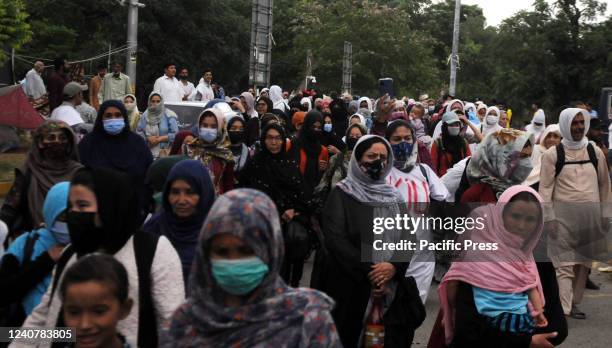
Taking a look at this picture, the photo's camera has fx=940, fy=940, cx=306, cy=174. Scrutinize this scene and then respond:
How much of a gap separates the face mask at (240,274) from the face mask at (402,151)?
3989mm

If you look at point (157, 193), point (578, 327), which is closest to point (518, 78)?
point (578, 327)

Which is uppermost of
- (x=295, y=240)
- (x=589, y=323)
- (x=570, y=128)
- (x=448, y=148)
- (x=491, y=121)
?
(x=491, y=121)

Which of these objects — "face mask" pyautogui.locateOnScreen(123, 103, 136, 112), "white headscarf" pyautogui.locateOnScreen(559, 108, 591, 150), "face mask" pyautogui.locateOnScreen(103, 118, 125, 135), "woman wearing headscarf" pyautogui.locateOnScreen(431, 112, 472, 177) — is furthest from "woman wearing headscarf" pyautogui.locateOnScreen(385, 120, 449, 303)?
"face mask" pyautogui.locateOnScreen(123, 103, 136, 112)

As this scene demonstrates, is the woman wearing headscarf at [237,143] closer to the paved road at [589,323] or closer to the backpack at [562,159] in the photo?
the paved road at [589,323]

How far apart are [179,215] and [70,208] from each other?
82cm

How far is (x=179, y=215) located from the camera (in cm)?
442

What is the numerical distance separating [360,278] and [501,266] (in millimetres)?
1066

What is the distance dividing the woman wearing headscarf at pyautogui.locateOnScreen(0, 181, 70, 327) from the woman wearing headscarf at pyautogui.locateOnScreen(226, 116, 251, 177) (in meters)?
4.27

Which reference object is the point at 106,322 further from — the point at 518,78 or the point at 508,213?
the point at 518,78

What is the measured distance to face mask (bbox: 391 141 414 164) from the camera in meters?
6.71

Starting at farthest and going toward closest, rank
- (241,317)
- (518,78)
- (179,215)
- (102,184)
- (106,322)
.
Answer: (518,78)
(179,215)
(102,184)
(106,322)
(241,317)

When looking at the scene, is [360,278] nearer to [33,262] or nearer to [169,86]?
[33,262]

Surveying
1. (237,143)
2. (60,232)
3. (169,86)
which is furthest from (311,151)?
(169,86)

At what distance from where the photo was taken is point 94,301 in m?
3.04
